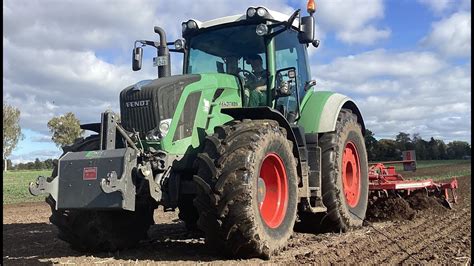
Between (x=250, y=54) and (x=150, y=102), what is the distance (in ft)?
5.81

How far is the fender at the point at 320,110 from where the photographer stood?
6.84 meters

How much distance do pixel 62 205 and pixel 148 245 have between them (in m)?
1.55

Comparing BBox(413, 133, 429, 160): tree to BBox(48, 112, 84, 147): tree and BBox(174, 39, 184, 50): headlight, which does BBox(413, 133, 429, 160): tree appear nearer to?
BBox(48, 112, 84, 147): tree

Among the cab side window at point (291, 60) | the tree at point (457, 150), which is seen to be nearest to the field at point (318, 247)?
the cab side window at point (291, 60)

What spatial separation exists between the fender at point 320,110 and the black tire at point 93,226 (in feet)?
8.10

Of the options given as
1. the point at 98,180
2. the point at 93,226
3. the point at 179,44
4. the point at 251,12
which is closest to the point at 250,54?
the point at 251,12

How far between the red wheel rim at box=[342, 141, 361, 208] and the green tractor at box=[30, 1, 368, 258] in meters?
0.02

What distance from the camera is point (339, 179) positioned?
6.76 m

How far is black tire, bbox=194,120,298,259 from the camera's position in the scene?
4566 millimetres

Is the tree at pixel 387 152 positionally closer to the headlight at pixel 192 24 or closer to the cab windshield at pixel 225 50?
the cab windshield at pixel 225 50

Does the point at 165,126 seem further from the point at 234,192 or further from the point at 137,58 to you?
the point at 137,58

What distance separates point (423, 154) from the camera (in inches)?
2486

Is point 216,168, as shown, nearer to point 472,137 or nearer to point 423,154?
point 472,137

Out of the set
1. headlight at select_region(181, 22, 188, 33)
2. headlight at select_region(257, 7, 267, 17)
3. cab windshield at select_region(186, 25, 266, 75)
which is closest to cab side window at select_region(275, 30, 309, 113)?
cab windshield at select_region(186, 25, 266, 75)
